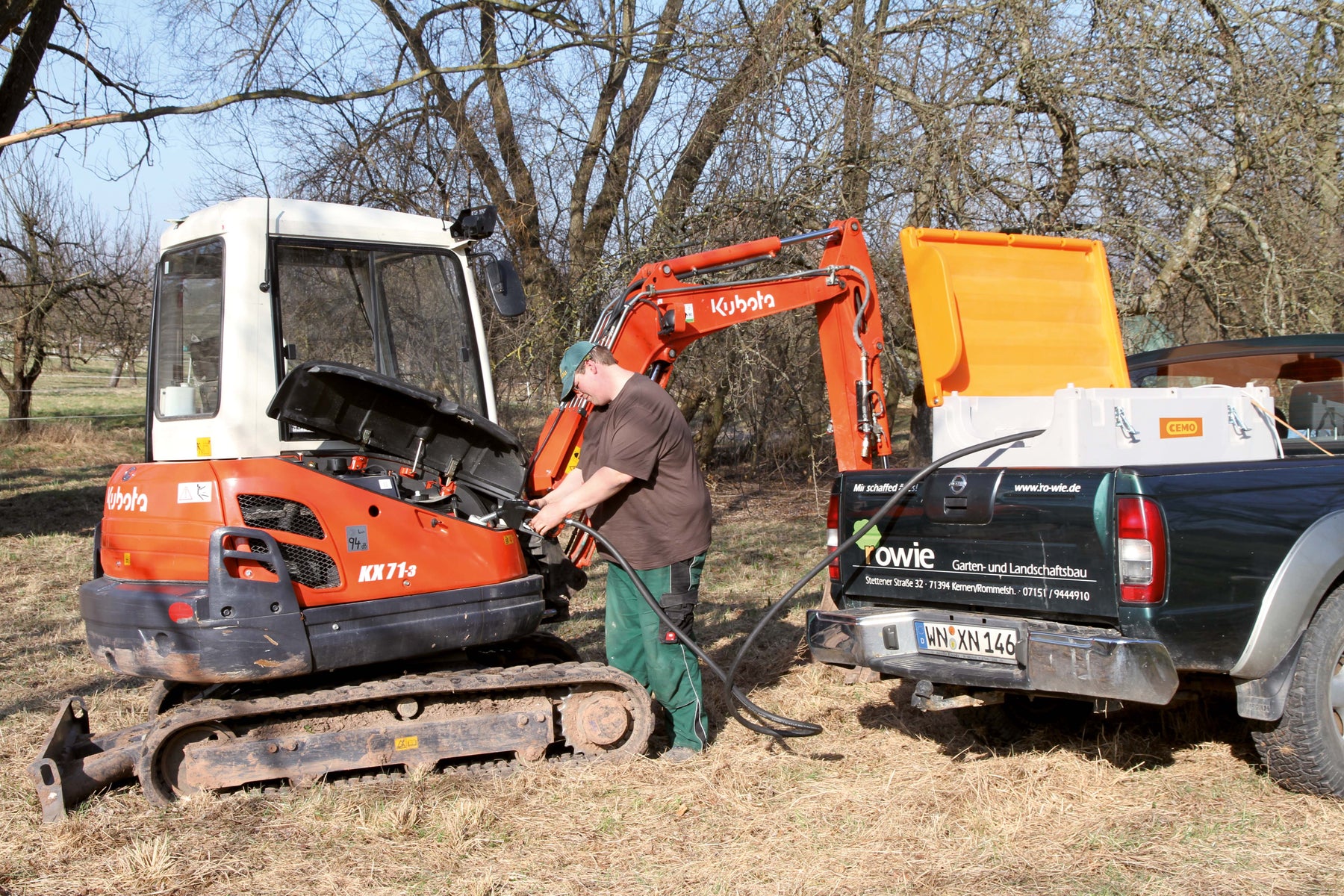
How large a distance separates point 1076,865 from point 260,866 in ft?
9.57

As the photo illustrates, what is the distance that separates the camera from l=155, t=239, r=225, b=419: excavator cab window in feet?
15.7

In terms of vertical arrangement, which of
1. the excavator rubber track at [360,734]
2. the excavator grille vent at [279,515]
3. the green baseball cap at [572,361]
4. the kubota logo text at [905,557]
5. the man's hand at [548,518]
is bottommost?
the excavator rubber track at [360,734]

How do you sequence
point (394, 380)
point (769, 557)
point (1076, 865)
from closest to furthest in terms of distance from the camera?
point (1076, 865)
point (394, 380)
point (769, 557)

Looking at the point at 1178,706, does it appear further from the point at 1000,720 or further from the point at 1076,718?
the point at 1000,720

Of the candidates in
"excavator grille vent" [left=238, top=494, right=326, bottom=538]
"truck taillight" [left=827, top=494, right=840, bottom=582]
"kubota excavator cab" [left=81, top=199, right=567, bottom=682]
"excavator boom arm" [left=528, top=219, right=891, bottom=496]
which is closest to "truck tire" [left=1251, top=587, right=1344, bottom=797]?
"truck taillight" [left=827, top=494, right=840, bottom=582]

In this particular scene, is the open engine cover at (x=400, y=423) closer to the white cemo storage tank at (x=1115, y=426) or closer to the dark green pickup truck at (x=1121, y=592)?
the dark green pickup truck at (x=1121, y=592)

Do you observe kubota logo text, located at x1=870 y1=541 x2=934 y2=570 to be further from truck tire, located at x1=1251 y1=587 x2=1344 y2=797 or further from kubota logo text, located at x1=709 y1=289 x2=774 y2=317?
kubota logo text, located at x1=709 y1=289 x2=774 y2=317

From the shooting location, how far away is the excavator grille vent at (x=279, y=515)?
4.41m

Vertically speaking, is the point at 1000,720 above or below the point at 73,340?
below

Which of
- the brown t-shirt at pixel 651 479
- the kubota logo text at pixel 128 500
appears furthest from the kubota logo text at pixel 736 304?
the kubota logo text at pixel 128 500

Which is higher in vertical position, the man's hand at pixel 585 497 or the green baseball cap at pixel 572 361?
the green baseball cap at pixel 572 361

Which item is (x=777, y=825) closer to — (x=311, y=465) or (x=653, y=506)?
(x=653, y=506)

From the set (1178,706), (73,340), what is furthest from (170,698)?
(73,340)

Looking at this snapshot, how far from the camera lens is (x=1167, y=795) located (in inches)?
174
